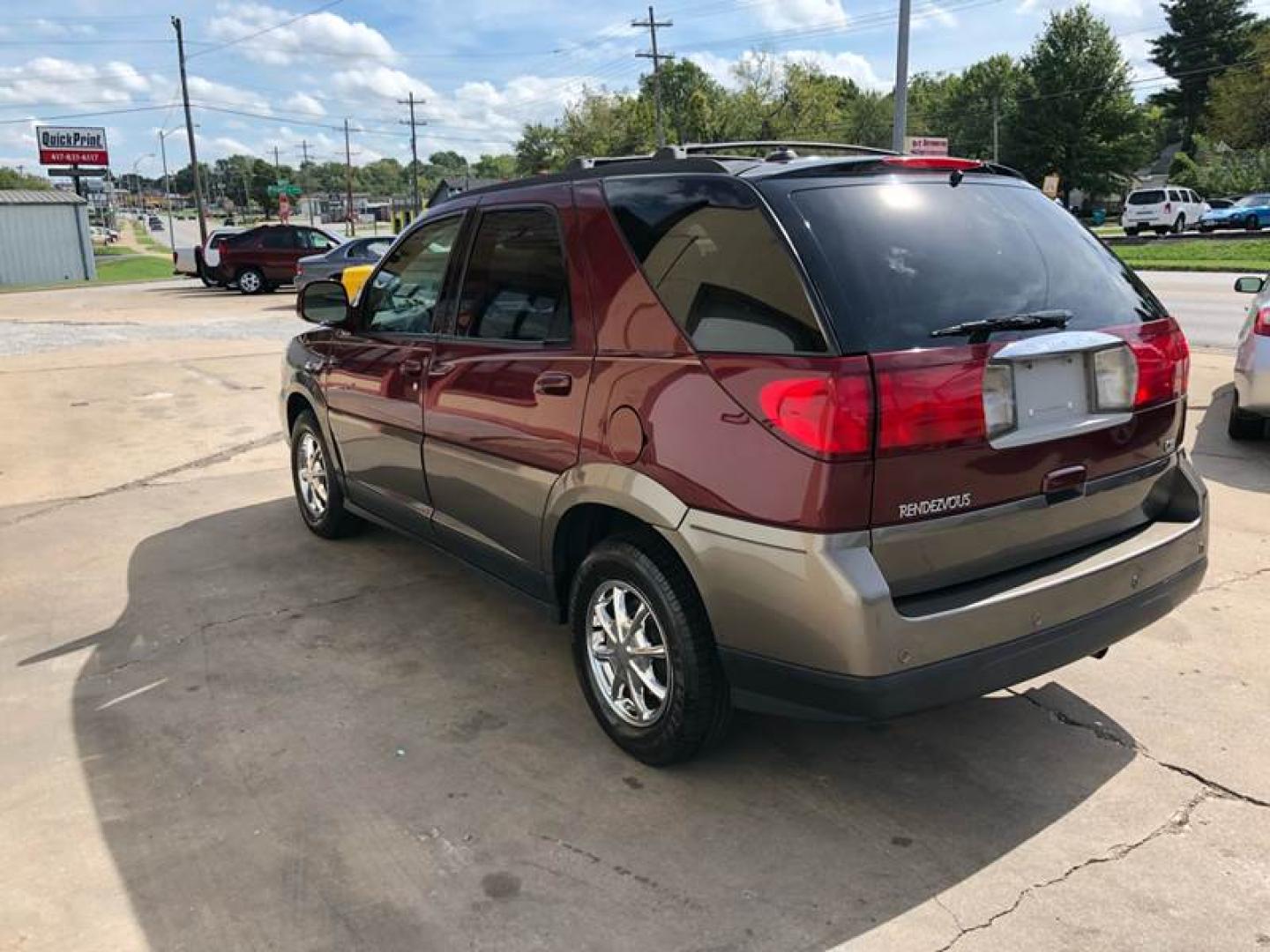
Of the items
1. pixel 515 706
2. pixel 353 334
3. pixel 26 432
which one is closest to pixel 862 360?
pixel 515 706

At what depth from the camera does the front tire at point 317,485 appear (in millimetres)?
5430

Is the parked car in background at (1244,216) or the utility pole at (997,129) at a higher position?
the utility pole at (997,129)

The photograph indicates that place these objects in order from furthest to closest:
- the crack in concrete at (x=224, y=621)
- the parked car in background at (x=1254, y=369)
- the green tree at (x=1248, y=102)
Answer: the green tree at (x=1248, y=102), the parked car in background at (x=1254, y=369), the crack in concrete at (x=224, y=621)

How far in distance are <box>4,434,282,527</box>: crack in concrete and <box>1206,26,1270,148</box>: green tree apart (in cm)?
5695

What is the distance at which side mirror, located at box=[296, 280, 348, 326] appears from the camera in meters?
5.09

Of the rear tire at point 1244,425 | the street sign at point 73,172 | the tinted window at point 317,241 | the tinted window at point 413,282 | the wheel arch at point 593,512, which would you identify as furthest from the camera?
the street sign at point 73,172

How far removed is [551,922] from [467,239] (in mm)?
2592

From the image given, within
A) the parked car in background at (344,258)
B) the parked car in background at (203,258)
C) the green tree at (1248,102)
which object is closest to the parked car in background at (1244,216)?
the green tree at (1248,102)

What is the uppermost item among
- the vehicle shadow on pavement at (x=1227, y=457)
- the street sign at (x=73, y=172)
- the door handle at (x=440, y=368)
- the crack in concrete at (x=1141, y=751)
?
the street sign at (x=73, y=172)

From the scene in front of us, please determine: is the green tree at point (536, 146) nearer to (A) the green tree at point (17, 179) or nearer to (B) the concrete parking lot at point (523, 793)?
(A) the green tree at point (17, 179)

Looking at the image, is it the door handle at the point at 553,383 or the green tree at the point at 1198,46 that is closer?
the door handle at the point at 553,383

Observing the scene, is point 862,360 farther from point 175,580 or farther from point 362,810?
point 175,580

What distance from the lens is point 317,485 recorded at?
5.68 metres

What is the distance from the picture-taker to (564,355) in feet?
10.9
